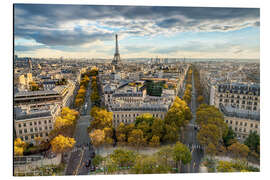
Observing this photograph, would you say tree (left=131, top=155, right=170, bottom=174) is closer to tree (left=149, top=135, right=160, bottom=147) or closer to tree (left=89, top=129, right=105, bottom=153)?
tree (left=149, top=135, right=160, bottom=147)

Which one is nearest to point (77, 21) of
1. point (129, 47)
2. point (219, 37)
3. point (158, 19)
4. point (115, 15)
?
point (115, 15)

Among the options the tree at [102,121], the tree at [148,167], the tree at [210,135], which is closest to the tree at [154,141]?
the tree at [148,167]

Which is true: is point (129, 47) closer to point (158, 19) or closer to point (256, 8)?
point (158, 19)

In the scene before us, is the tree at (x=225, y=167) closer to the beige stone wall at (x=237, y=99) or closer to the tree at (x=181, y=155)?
the tree at (x=181, y=155)

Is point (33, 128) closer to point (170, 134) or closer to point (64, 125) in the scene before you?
point (64, 125)

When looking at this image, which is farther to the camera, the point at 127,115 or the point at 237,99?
the point at 237,99

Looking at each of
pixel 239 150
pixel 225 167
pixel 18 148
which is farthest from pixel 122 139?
pixel 239 150
